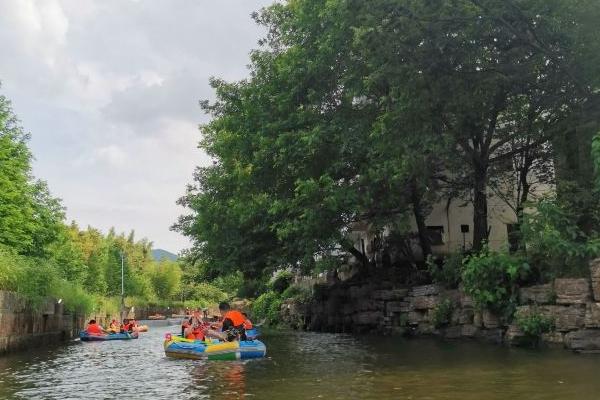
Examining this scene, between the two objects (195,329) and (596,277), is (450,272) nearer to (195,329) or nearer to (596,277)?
(596,277)

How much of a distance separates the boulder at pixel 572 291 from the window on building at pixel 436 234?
16.1 meters

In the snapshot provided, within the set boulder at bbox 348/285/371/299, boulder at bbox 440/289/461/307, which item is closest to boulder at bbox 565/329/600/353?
boulder at bbox 440/289/461/307

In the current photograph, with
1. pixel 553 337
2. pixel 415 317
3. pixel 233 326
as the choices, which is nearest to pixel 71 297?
pixel 233 326

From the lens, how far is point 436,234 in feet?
110

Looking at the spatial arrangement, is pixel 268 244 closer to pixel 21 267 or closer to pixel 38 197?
pixel 21 267

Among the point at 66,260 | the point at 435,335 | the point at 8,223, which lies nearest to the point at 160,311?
the point at 66,260

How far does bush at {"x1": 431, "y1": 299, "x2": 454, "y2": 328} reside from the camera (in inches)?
883

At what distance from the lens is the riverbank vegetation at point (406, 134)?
16047mm

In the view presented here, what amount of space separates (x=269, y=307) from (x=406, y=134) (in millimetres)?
34004

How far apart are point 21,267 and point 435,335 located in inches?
586

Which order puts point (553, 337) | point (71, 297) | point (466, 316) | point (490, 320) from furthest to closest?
point (71, 297) → point (466, 316) → point (490, 320) → point (553, 337)

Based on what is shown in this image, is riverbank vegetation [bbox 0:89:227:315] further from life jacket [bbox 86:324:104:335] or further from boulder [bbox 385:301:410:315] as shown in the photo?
boulder [bbox 385:301:410:315]

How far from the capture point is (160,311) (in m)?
90.2

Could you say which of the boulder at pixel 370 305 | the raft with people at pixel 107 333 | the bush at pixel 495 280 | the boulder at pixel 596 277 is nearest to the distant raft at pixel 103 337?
the raft with people at pixel 107 333
